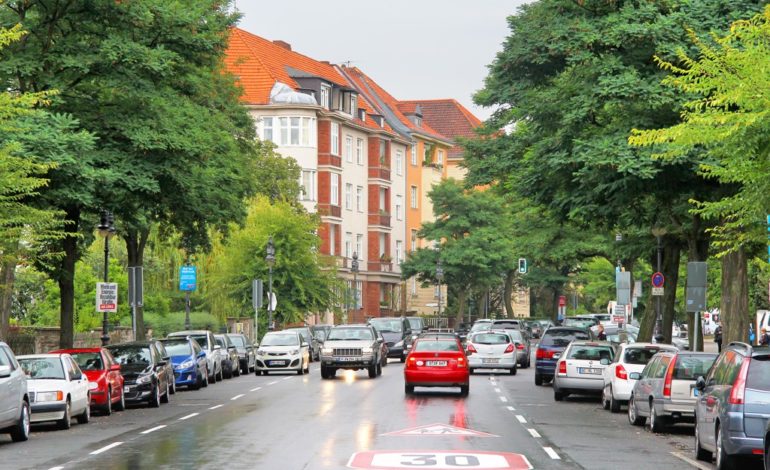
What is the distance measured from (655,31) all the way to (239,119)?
973 inches

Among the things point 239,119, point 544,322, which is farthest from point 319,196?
point 239,119

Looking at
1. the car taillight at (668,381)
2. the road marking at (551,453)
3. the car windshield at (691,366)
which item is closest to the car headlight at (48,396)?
the road marking at (551,453)

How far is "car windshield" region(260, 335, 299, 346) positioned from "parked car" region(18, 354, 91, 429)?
76.2 ft

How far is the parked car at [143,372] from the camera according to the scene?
3262cm

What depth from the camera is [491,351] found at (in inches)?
1934

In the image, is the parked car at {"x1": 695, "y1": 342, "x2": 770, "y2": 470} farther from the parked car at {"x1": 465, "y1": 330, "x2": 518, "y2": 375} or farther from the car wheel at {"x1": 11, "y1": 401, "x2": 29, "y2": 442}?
the parked car at {"x1": 465, "y1": 330, "x2": 518, "y2": 375}

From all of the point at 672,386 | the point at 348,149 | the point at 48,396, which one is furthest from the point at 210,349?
the point at 348,149

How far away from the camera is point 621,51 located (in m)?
32.8

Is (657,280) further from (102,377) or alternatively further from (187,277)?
(102,377)

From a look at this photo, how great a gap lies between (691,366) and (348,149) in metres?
78.7

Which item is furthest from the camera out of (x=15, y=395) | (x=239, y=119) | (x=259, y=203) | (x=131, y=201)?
(x=259, y=203)

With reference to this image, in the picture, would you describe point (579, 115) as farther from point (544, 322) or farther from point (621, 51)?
point (544, 322)

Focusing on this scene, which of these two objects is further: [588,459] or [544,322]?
[544,322]

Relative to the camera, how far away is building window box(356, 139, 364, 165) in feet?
342
